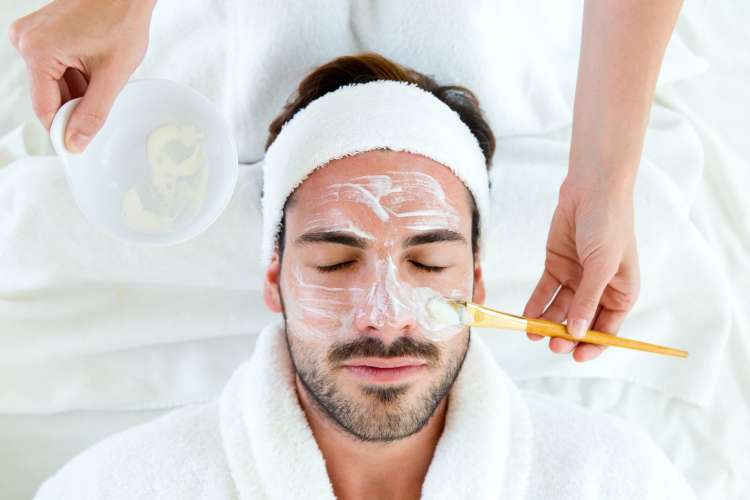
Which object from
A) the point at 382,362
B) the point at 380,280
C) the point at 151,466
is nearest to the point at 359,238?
the point at 380,280

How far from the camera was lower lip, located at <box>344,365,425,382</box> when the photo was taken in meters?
1.22

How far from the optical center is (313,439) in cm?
136

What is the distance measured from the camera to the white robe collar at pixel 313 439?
4.42ft

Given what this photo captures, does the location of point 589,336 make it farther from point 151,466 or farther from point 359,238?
point 151,466

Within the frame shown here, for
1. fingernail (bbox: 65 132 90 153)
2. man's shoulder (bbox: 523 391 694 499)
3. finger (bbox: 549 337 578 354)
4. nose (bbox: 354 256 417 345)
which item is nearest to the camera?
fingernail (bbox: 65 132 90 153)

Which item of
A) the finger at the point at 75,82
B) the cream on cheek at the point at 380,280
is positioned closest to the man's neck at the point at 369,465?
the cream on cheek at the point at 380,280

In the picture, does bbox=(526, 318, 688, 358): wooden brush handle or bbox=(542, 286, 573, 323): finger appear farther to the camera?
bbox=(542, 286, 573, 323): finger

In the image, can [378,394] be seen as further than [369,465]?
No

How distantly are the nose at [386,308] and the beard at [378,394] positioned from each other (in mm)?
21

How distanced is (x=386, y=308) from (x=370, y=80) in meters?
0.42

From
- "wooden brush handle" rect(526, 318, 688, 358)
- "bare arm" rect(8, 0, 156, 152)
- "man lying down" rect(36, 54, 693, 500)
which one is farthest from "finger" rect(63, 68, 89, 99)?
"wooden brush handle" rect(526, 318, 688, 358)

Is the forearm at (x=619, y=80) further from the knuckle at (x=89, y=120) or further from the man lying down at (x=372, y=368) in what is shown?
the knuckle at (x=89, y=120)

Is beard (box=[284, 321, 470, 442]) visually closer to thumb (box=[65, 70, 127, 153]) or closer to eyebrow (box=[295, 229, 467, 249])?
eyebrow (box=[295, 229, 467, 249])

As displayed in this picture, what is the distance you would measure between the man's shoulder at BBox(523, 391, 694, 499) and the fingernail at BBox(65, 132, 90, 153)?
933 millimetres
